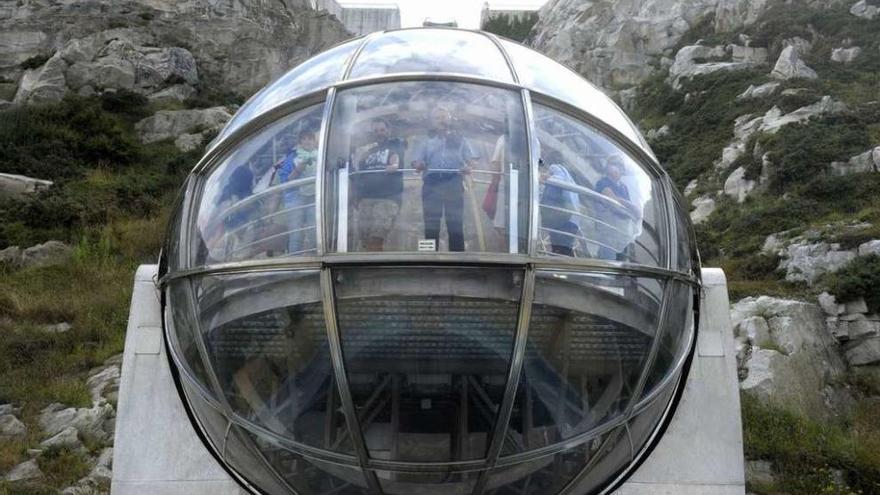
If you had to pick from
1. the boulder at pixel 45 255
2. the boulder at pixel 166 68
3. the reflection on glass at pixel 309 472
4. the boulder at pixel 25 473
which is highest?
the boulder at pixel 166 68

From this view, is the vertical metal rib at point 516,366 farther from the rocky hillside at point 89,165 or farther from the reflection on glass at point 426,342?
the rocky hillside at point 89,165

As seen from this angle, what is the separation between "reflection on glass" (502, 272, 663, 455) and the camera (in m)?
4.18

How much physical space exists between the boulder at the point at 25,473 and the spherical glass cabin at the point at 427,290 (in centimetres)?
564

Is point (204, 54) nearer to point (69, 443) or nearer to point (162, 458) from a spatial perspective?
point (69, 443)

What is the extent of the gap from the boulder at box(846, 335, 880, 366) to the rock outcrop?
3006 cm

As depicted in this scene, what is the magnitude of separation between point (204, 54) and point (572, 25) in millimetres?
35161

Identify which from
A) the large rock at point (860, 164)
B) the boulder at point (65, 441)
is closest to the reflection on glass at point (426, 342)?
the boulder at point (65, 441)

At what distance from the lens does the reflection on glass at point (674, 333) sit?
487cm

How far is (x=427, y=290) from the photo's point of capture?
4.11 metres

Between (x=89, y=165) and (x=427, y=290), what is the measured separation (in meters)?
25.2

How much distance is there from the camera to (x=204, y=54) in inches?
1709

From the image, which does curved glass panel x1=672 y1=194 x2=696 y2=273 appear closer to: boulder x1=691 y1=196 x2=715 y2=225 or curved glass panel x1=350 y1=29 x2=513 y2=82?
curved glass panel x1=350 y1=29 x2=513 y2=82

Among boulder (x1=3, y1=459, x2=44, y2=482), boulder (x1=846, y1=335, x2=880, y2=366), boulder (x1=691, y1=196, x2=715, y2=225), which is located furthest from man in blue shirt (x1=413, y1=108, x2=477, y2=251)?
boulder (x1=691, y1=196, x2=715, y2=225)

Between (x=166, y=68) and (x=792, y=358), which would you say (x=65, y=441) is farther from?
(x=166, y=68)
